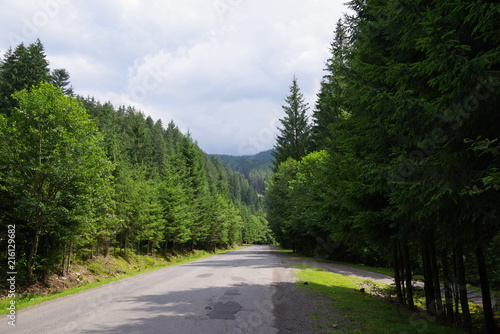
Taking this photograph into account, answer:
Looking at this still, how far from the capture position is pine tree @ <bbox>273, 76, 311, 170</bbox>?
47375 millimetres

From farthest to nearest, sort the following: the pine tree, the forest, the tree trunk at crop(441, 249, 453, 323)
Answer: the pine tree → the tree trunk at crop(441, 249, 453, 323) → the forest

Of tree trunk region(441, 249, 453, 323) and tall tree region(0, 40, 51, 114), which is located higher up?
tall tree region(0, 40, 51, 114)

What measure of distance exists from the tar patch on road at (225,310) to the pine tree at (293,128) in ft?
129

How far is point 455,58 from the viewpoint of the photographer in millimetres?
3859

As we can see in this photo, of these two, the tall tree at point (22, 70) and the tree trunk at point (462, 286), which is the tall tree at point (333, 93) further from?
the tall tree at point (22, 70)

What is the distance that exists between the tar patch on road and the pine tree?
39.4 meters

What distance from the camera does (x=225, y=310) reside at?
26.7 ft

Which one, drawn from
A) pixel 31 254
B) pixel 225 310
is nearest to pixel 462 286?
pixel 225 310

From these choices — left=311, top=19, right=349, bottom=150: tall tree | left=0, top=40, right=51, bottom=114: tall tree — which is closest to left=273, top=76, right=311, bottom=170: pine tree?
left=311, top=19, right=349, bottom=150: tall tree

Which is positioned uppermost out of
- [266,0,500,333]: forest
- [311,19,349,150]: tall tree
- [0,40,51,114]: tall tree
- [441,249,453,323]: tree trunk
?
[0,40,51,114]: tall tree

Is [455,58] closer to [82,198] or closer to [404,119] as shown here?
[404,119]

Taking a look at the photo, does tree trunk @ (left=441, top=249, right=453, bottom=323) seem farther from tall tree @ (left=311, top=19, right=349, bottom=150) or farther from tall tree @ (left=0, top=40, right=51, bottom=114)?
tall tree @ (left=0, top=40, right=51, bottom=114)

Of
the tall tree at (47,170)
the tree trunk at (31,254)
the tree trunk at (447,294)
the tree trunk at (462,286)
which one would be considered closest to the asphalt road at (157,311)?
the tree trunk at (31,254)

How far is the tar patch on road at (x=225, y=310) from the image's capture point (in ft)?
24.7
